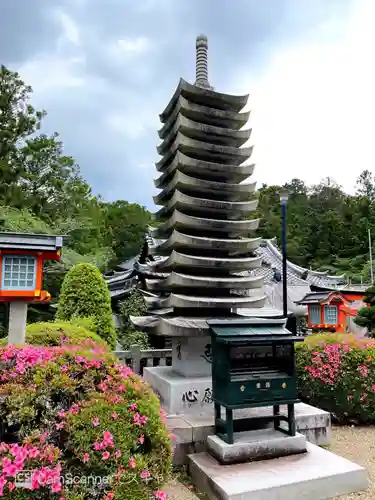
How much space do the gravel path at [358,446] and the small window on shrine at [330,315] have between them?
11950mm

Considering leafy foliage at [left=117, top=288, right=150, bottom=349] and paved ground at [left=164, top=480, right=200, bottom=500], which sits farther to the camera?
leafy foliage at [left=117, top=288, right=150, bottom=349]

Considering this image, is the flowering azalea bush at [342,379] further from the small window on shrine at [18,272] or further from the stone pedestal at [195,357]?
the small window on shrine at [18,272]

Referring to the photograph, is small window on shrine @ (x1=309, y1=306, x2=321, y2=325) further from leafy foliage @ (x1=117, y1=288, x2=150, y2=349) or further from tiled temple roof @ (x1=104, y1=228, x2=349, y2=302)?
leafy foliage @ (x1=117, y1=288, x2=150, y2=349)

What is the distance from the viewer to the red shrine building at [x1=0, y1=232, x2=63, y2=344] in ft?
20.0

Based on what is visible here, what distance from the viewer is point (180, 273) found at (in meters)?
8.16

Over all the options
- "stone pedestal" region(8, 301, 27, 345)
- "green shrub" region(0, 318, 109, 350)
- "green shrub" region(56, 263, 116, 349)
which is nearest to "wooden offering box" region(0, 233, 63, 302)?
"stone pedestal" region(8, 301, 27, 345)

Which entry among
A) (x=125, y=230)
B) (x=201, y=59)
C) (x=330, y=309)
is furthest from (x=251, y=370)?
(x=125, y=230)

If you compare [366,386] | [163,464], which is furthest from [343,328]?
[163,464]

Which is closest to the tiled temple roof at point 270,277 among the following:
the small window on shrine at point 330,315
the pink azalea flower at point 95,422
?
the small window on shrine at point 330,315

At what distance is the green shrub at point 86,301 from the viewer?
10898 mm

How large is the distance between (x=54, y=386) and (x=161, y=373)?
16.6 ft

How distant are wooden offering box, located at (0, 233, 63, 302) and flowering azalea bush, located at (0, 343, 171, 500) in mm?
2386

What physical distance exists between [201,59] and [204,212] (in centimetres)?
364

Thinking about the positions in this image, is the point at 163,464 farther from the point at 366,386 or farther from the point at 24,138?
the point at 24,138
